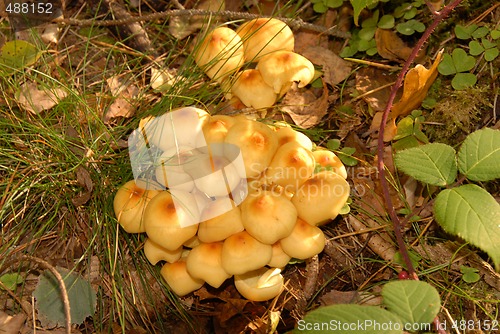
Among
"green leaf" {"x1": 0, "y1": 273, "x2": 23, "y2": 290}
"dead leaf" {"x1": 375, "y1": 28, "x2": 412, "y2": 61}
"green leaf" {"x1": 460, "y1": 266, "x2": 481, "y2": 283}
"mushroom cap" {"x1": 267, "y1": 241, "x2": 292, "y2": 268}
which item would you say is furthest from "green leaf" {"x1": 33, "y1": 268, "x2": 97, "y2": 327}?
"dead leaf" {"x1": 375, "y1": 28, "x2": 412, "y2": 61}

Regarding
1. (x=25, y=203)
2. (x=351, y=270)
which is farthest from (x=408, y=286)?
(x=25, y=203)

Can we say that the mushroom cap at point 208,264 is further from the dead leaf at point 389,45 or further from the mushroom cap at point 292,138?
the dead leaf at point 389,45

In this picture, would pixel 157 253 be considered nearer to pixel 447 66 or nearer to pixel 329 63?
pixel 329 63

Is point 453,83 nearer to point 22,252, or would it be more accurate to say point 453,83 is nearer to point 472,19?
point 472,19

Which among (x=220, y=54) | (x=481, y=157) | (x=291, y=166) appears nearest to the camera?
(x=481, y=157)

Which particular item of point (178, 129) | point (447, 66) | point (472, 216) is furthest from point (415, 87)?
point (178, 129)

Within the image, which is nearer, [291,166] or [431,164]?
[431,164]

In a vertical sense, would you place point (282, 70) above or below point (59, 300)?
above

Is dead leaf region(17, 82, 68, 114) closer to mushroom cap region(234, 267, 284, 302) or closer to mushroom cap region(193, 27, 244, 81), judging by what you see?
mushroom cap region(193, 27, 244, 81)
